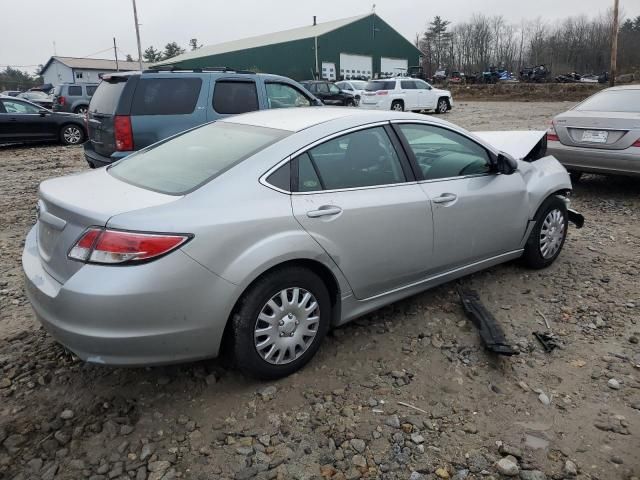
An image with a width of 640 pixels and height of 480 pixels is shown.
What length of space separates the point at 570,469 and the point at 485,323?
1298mm

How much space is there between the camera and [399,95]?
21.8 m

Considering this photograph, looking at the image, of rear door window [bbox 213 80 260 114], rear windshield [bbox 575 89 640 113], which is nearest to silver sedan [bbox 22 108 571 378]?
rear door window [bbox 213 80 260 114]

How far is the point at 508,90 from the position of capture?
38.5 m

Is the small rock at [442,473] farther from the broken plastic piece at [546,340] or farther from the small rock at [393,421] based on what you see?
the broken plastic piece at [546,340]

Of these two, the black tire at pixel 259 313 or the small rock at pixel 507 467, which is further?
the black tire at pixel 259 313

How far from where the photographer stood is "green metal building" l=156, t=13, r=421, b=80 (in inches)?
1793

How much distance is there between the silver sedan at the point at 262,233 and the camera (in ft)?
8.02

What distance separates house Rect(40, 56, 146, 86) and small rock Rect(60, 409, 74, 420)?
66.3 m

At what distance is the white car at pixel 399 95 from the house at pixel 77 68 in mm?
48935

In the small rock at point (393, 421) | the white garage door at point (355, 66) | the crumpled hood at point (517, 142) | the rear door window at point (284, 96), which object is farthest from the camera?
the white garage door at point (355, 66)

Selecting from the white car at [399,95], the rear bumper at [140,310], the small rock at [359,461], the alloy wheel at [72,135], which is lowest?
the small rock at [359,461]

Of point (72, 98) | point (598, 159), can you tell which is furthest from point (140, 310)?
point (72, 98)

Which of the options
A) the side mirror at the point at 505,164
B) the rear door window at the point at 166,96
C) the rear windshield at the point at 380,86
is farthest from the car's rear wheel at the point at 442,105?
the side mirror at the point at 505,164

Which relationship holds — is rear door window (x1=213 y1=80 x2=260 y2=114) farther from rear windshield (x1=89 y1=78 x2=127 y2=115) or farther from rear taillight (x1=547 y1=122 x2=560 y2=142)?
rear taillight (x1=547 y1=122 x2=560 y2=142)
